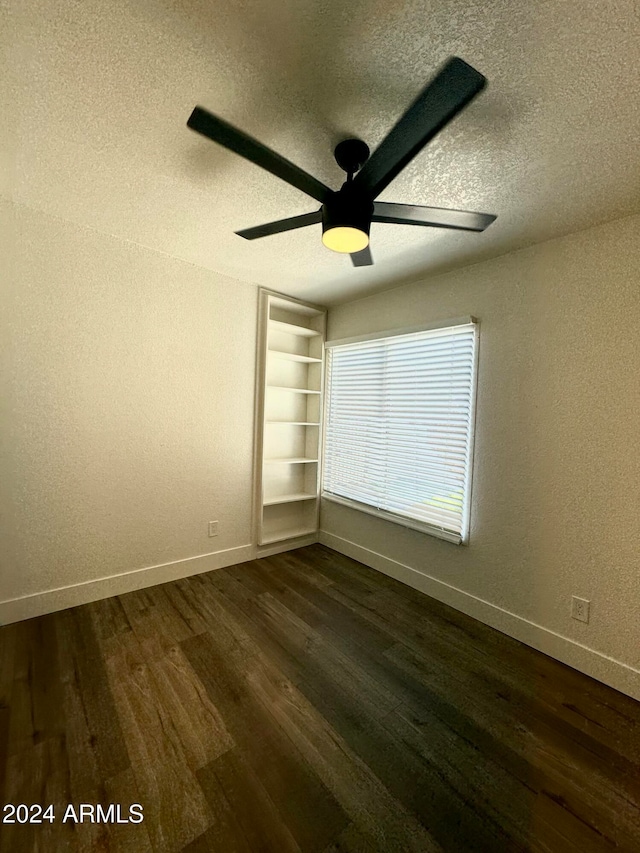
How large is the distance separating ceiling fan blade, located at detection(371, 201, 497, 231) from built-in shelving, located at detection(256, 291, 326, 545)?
70.4 inches

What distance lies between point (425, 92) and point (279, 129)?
2.26ft

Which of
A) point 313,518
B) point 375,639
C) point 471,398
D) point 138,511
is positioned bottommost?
point 375,639

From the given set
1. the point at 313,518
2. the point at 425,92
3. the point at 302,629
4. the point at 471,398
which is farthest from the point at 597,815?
the point at 313,518

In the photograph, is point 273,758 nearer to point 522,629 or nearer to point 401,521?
point 522,629

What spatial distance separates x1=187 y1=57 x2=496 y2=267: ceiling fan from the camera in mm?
817

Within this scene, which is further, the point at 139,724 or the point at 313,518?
the point at 313,518

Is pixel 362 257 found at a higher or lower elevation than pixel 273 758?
higher

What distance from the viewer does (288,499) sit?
10.4 ft

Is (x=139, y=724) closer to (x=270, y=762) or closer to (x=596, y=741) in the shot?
(x=270, y=762)

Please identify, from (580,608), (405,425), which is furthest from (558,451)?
(405,425)

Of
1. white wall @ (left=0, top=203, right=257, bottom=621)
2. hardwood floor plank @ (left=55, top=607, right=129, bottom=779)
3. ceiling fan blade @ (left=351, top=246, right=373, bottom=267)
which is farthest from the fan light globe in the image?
hardwood floor plank @ (left=55, top=607, right=129, bottom=779)

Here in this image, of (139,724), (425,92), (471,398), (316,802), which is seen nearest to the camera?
(425,92)

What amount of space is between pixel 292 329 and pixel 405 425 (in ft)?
4.86

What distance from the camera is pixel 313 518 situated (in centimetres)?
343
